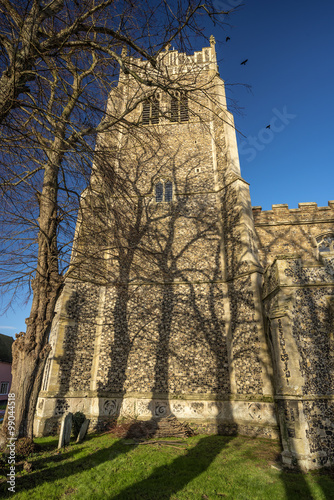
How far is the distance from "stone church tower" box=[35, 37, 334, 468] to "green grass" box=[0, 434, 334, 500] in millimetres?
827

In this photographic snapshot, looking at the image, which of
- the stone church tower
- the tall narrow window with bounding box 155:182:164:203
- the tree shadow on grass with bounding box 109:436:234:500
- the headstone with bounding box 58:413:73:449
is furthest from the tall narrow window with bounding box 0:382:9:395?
the tree shadow on grass with bounding box 109:436:234:500

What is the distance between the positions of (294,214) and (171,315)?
7616 millimetres

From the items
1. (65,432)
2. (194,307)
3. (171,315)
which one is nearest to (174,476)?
(65,432)

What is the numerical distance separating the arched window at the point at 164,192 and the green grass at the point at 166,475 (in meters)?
9.58

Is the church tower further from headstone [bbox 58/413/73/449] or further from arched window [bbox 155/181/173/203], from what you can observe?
headstone [bbox 58/413/73/449]

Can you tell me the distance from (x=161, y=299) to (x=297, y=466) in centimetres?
657

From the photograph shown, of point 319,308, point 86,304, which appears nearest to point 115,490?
point 319,308

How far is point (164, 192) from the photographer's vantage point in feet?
43.3

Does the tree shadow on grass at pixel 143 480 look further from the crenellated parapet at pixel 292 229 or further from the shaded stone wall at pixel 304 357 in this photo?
the crenellated parapet at pixel 292 229

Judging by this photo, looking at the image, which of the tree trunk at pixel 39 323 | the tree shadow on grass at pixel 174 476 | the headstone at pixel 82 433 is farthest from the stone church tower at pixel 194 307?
the tree shadow on grass at pixel 174 476

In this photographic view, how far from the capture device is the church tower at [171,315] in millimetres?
8820

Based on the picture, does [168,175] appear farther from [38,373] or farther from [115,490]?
[115,490]

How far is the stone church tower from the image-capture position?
677 cm

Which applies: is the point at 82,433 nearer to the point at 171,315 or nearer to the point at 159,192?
the point at 171,315
